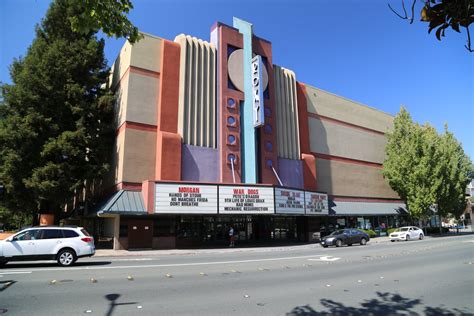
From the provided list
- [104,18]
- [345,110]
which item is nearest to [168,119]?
[104,18]

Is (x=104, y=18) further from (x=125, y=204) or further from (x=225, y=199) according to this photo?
(x=225, y=199)

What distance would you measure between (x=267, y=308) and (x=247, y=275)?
490 centimetres

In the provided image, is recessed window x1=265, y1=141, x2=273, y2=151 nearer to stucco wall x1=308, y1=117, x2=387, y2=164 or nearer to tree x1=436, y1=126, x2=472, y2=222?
stucco wall x1=308, y1=117, x2=387, y2=164

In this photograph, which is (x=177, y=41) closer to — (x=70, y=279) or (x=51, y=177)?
(x=51, y=177)

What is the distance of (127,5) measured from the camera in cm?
667

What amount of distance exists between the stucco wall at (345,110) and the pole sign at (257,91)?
364 inches

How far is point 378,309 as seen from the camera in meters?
7.95

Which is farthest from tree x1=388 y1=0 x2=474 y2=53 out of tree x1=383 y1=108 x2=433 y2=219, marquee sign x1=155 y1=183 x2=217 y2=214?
tree x1=383 y1=108 x2=433 y2=219

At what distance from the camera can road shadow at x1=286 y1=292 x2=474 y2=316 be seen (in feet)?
24.8

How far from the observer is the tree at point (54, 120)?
2734 centimetres

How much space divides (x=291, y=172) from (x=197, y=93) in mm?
12143

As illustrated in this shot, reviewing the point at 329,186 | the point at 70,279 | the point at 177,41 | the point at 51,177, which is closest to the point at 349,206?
the point at 329,186

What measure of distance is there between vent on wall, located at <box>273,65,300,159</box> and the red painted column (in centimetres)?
1061

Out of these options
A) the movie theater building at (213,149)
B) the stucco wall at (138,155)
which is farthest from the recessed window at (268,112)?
the stucco wall at (138,155)
